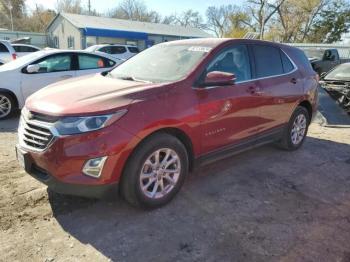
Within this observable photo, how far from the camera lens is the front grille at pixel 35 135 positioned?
10.9ft

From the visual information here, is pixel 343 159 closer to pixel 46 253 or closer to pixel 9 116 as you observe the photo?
pixel 46 253

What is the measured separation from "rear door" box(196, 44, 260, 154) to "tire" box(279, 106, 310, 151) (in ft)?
3.48

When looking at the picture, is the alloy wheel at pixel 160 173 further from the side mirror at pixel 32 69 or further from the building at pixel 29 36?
the building at pixel 29 36

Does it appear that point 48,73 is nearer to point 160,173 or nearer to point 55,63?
point 55,63

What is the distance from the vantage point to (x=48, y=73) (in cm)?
804

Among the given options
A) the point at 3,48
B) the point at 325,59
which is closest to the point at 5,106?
the point at 3,48

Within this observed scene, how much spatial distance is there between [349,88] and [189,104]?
24.0ft

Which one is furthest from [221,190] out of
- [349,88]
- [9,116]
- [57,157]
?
[349,88]

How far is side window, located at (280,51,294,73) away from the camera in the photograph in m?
5.56

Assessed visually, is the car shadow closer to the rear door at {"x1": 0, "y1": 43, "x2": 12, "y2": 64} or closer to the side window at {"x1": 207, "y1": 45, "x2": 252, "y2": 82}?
the side window at {"x1": 207, "y1": 45, "x2": 252, "y2": 82}

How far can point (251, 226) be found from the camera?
3.62 metres

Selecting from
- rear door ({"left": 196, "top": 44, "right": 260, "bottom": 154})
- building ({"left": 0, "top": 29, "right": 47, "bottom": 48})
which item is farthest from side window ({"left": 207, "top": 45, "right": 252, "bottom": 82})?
building ({"left": 0, "top": 29, "right": 47, "bottom": 48})

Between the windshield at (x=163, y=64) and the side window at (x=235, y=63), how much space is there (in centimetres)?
19

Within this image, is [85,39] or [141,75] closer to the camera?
[141,75]
